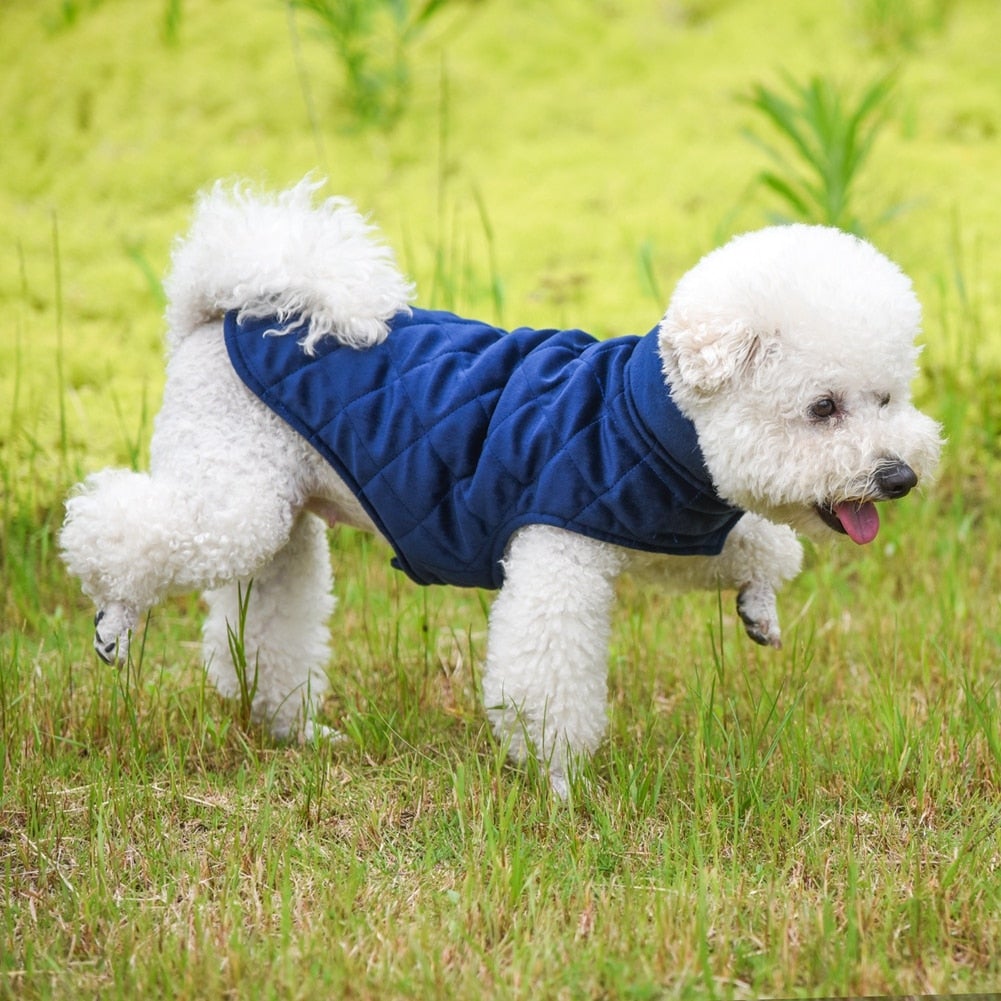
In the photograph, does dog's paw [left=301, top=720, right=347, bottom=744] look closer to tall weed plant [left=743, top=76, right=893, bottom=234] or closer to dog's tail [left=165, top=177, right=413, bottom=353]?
dog's tail [left=165, top=177, right=413, bottom=353]

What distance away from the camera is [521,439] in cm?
239

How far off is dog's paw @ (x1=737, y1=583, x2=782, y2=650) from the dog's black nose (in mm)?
524

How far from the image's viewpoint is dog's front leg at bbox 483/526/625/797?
2.38 metres

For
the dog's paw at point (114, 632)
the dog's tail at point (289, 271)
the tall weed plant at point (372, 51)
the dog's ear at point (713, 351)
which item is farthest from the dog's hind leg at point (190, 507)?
the tall weed plant at point (372, 51)

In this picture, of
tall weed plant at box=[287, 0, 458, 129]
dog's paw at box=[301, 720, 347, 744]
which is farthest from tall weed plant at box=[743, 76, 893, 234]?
dog's paw at box=[301, 720, 347, 744]

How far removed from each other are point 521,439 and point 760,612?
676 millimetres

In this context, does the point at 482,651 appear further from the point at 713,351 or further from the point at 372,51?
the point at 372,51

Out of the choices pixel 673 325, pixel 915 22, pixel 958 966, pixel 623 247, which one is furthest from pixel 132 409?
pixel 915 22

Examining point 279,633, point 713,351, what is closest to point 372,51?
point 279,633

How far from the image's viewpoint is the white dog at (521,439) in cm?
220

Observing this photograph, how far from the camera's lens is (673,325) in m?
2.25

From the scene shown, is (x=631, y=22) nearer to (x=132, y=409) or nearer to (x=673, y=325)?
(x=132, y=409)

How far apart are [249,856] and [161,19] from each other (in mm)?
4503

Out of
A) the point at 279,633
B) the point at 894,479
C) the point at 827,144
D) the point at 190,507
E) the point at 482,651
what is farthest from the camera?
the point at 827,144
